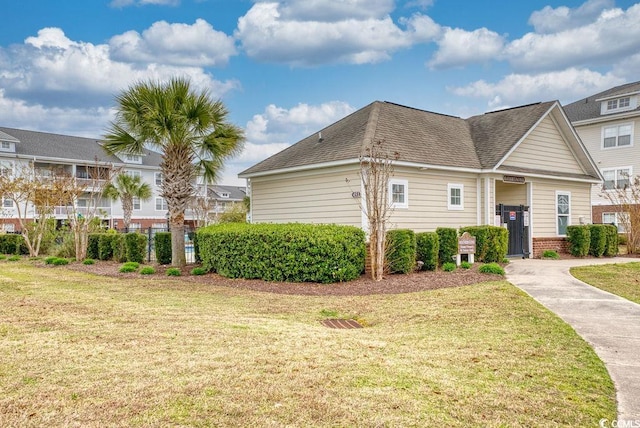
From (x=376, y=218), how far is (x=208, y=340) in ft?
23.1

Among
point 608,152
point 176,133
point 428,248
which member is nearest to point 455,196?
point 428,248

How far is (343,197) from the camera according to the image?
15.4 meters

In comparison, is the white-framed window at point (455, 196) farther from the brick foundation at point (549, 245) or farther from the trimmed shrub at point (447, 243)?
the brick foundation at point (549, 245)

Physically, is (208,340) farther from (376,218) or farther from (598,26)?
(598,26)

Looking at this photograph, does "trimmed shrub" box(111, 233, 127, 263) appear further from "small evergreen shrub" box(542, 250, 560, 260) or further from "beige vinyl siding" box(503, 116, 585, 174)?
"small evergreen shrub" box(542, 250, 560, 260)

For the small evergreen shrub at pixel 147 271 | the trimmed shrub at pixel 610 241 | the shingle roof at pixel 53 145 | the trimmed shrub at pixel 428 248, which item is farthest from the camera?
the shingle roof at pixel 53 145

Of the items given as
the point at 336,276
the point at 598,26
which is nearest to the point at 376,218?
the point at 336,276

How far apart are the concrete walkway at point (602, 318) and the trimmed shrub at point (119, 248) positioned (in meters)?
13.7

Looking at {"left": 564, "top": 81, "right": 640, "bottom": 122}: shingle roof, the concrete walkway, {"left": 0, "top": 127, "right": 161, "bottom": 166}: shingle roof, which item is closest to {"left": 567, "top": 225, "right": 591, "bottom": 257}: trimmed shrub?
the concrete walkway

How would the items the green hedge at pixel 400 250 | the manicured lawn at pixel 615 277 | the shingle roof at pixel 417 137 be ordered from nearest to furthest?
the manicured lawn at pixel 615 277 → the green hedge at pixel 400 250 → the shingle roof at pixel 417 137

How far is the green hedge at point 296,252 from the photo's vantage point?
11.9 metres

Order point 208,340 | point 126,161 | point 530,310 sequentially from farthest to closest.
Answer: point 126,161
point 530,310
point 208,340

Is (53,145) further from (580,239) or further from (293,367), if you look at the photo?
(293,367)

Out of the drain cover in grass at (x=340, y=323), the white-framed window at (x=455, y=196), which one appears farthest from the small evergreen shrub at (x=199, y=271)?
the white-framed window at (x=455, y=196)
